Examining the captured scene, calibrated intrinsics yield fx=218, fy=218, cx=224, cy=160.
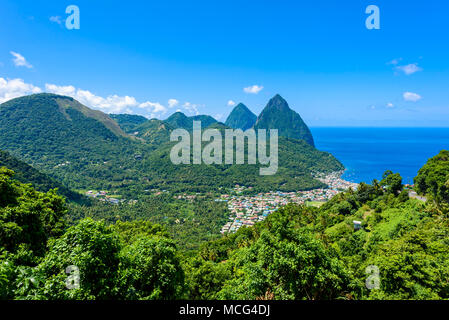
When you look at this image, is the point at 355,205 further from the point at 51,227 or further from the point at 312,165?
the point at 312,165

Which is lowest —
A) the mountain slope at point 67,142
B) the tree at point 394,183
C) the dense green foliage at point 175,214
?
the dense green foliage at point 175,214

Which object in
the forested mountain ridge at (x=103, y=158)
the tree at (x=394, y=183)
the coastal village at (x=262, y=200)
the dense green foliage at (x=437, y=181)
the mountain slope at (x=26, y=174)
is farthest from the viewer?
the forested mountain ridge at (x=103, y=158)

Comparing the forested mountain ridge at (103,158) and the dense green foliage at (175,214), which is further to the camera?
the forested mountain ridge at (103,158)

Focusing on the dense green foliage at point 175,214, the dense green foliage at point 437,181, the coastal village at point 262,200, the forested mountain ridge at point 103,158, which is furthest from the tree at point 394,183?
the forested mountain ridge at point 103,158

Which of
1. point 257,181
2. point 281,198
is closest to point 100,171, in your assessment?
point 257,181

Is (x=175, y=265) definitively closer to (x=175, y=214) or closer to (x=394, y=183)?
(x=394, y=183)

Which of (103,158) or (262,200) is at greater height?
(103,158)

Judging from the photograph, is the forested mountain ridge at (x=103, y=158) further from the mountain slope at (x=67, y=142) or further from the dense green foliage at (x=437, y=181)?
the dense green foliage at (x=437, y=181)

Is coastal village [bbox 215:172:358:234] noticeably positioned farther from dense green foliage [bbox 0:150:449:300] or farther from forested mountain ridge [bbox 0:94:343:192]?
dense green foliage [bbox 0:150:449:300]

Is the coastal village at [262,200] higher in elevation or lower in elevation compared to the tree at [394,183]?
lower

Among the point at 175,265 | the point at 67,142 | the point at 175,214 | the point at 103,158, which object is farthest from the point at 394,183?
the point at 67,142
